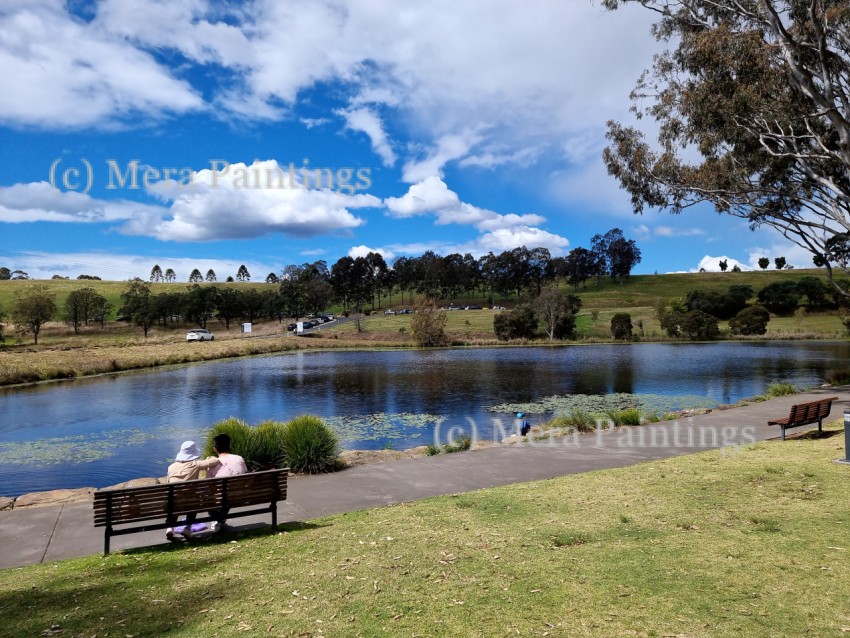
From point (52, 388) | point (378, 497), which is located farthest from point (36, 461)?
point (52, 388)

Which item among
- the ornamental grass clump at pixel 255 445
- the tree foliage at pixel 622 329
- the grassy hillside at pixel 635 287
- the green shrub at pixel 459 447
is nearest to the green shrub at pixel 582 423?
the green shrub at pixel 459 447

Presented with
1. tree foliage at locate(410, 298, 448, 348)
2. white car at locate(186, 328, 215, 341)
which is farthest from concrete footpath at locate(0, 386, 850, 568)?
white car at locate(186, 328, 215, 341)

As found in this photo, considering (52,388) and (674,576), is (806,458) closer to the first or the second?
(674,576)

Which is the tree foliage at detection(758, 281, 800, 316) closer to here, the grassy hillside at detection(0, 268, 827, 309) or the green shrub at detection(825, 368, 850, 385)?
the grassy hillside at detection(0, 268, 827, 309)

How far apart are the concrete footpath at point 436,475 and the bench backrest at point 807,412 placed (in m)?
0.70

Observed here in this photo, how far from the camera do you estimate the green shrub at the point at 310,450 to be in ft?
37.2

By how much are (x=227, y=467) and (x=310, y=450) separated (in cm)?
322

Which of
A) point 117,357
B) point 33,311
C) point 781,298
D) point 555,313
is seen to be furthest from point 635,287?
point 33,311

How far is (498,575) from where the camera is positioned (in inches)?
225

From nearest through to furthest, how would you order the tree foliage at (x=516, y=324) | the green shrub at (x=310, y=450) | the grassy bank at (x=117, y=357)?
the green shrub at (x=310, y=450), the grassy bank at (x=117, y=357), the tree foliage at (x=516, y=324)

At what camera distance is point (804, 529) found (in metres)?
6.77

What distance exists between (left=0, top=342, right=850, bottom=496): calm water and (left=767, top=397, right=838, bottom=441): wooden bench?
9.48m

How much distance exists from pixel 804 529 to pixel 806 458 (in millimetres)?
4629

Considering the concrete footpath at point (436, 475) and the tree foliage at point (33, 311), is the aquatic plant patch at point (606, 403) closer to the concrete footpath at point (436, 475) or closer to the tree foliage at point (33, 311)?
the concrete footpath at point (436, 475)
